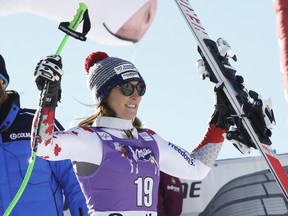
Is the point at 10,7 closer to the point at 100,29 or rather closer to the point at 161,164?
the point at 100,29

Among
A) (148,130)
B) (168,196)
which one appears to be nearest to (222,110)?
(148,130)

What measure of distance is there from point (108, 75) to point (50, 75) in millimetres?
978

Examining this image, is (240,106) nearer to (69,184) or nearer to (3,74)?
(69,184)

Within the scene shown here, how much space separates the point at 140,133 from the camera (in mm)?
5273

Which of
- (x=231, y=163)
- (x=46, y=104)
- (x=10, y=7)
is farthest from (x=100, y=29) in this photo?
(x=46, y=104)

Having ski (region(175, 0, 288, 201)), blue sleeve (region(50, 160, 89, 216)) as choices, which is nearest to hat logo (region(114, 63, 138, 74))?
ski (region(175, 0, 288, 201))

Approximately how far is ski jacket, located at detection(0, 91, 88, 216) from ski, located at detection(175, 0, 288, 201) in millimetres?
985

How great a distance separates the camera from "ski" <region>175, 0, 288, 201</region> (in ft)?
16.1

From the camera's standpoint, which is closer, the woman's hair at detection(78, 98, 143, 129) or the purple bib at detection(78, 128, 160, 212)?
the purple bib at detection(78, 128, 160, 212)

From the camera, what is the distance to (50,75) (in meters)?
4.26

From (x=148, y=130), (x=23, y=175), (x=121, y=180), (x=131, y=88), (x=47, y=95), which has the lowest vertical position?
(x=121, y=180)

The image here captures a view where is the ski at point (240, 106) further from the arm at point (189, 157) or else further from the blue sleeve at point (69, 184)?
the blue sleeve at point (69, 184)

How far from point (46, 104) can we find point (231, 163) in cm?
461

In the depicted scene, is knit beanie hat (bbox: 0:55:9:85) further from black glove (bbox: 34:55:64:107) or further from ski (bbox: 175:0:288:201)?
ski (bbox: 175:0:288:201)
